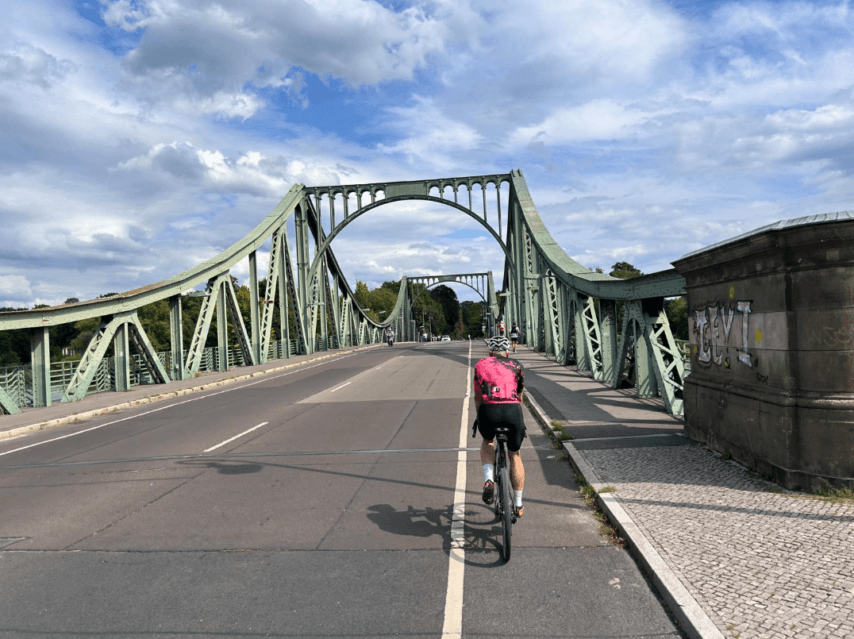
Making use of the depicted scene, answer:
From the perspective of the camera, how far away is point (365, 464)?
27.1ft

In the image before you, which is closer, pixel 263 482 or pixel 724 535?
pixel 724 535

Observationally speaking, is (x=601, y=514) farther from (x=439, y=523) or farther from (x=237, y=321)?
(x=237, y=321)

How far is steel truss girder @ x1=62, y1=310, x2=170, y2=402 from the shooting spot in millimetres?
17703

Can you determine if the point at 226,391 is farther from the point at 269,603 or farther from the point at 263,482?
the point at 269,603

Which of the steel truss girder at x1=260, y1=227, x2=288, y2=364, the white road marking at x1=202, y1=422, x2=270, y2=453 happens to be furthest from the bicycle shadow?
the steel truss girder at x1=260, y1=227, x2=288, y2=364

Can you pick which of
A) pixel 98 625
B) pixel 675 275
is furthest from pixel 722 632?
pixel 675 275

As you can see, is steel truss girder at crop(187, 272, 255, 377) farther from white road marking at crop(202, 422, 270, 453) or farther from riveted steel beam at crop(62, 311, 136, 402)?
white road marking at crop(202, 422, 270, 453)

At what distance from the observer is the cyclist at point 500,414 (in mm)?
5246

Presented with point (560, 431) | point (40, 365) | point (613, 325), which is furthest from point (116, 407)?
point (613, 325)

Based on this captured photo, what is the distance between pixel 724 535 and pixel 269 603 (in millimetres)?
3367

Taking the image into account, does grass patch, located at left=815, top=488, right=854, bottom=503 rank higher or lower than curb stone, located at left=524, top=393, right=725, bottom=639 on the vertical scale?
higher

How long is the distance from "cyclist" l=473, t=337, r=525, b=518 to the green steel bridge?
5458mm

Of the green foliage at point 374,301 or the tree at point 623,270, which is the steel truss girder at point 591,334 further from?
the green foliage at point 374,301

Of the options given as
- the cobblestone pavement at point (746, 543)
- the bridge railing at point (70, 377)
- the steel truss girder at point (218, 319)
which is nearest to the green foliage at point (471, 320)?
the steel truss girder at point (218, 319)
